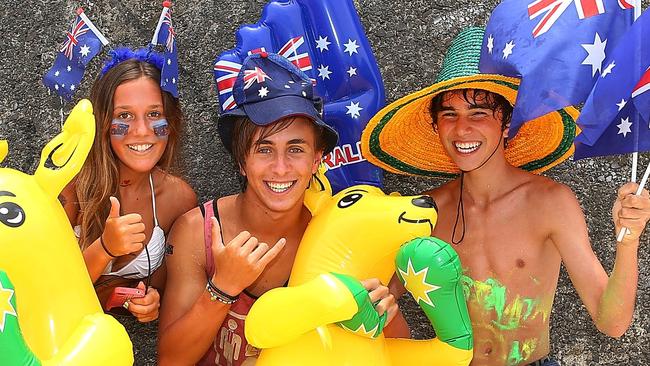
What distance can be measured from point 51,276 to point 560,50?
4.57 feet

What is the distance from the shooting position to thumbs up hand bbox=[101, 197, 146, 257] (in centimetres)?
211

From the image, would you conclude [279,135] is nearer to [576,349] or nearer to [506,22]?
[506,22]

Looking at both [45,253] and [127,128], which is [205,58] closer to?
[127,128]

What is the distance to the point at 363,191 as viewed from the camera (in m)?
2.12

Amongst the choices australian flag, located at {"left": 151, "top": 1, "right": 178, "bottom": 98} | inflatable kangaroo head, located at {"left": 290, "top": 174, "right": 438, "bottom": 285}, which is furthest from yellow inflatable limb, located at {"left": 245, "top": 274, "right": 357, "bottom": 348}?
australian flag, located at {"left": 151, "top": 1, "right": 178, "bottom": 98}

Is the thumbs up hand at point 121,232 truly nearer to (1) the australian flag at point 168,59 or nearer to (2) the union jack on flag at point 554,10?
(1) the australian flag at point 168,59

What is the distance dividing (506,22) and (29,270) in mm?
1388

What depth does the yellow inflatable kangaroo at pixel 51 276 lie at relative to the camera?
169cm

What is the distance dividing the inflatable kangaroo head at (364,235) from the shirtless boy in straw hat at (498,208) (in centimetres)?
37

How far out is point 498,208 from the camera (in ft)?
7.86

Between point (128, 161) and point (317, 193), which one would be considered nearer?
point (317, 193)

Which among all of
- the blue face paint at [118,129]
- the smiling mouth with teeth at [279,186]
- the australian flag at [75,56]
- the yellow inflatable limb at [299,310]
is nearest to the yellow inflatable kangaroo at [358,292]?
the yellow inflatable limb at [299,310]

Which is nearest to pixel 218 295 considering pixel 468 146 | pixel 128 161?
pixel 128 161

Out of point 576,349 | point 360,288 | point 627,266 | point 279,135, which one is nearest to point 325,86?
point 279,135
